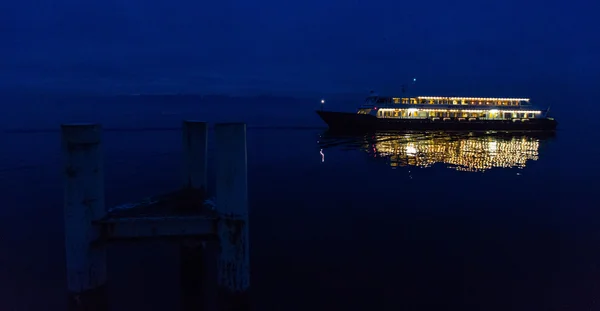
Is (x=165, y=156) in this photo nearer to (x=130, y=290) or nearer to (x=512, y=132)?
(x=130, y=290)

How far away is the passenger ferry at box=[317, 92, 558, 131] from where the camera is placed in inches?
2753

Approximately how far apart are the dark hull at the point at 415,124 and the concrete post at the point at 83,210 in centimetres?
6396

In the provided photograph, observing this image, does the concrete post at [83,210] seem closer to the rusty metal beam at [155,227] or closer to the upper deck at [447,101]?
the rusty metal beam at [155,227]

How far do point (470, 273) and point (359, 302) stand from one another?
3.53 meters

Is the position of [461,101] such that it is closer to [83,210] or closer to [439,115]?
[439,115]

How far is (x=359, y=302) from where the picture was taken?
9.52 m

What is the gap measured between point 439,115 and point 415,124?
761 cm

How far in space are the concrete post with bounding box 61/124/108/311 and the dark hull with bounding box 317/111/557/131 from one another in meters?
64.0

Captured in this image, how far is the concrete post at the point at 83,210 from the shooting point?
6168 millimetres

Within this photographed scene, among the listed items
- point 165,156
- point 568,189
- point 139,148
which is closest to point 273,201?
point 568,189

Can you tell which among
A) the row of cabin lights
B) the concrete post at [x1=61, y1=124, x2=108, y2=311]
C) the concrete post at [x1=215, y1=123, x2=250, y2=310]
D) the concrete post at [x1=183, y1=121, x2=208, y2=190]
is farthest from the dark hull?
the concrete post at [x1=61, y1=124, x2=108, y2=311]

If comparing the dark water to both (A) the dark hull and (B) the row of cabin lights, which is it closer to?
(A) the dark hull

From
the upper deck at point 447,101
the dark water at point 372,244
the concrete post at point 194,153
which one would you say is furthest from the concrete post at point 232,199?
the upper deck at point 447,101

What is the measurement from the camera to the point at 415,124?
71062mm
